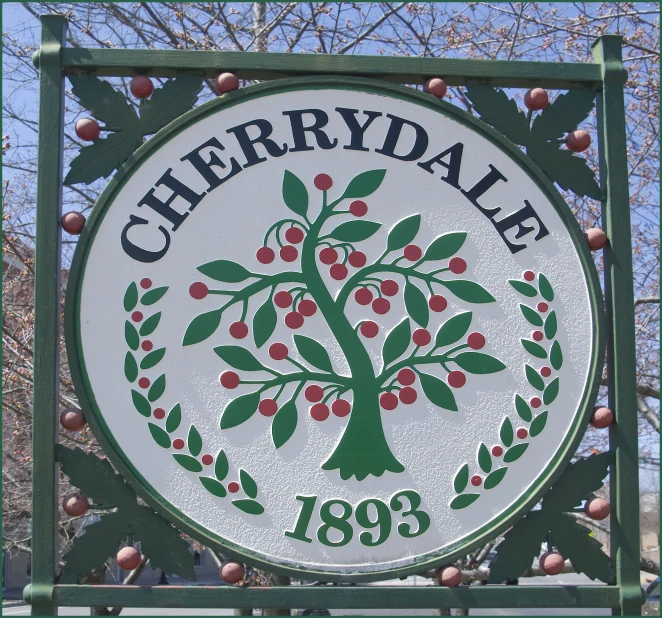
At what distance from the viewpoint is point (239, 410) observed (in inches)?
128

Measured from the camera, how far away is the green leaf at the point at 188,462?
3195 millimetres

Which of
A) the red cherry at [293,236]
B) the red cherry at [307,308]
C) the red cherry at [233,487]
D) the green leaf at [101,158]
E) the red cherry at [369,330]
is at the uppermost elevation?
the green leaf at [101,158]

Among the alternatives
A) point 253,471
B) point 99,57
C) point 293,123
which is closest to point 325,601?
point 253,471

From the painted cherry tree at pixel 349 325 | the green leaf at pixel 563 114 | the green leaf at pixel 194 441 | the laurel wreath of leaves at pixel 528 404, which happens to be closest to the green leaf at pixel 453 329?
the painted cherry tree at pixel 349 325

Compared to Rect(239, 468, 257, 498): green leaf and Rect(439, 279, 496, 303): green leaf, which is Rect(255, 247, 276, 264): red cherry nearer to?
Rect(439, 279, 496, 303): green leaf

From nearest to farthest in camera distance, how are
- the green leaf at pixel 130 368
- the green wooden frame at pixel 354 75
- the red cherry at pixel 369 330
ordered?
the green wooden frame at pixel 354 75
the green leaf at pixel 130 368
the red cherry at pixel 369 330

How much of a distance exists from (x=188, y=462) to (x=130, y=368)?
41cm

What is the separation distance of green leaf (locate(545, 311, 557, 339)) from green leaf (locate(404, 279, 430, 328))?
46 centimetres

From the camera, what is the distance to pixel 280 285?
337cm

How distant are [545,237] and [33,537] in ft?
7.28

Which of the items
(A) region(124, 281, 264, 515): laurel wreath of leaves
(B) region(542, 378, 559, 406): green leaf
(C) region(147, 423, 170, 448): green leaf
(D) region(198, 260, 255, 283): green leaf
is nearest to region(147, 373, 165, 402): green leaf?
(A) region(124, 281, 264, 515): laurel wreath of leaves

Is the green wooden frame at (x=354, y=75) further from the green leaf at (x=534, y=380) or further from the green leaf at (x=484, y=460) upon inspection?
the green leaf at (x=484, y=460)

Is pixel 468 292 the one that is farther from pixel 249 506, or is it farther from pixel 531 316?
pixel 249 506

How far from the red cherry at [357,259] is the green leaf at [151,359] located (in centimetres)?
79
